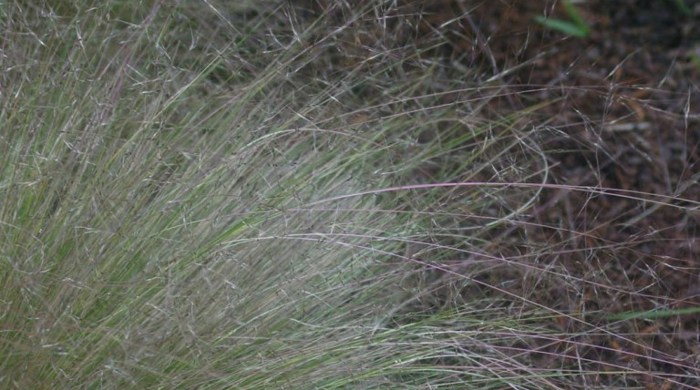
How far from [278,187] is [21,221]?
0.57 meters

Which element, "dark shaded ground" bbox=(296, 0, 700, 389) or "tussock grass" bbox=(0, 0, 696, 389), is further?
"dark shaded ground" bbox=(296, 0, 700, 389)

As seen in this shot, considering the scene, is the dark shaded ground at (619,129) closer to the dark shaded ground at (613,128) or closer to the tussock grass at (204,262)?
the dark shaded ground at (613,128)

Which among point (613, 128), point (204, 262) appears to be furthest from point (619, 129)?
point (204, 262)

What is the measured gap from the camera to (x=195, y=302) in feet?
7.09

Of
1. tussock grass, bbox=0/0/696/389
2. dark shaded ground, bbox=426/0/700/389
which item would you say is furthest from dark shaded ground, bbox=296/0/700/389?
tussock grass, bbox=0/0/696/389

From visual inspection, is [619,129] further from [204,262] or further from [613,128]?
[204,262]

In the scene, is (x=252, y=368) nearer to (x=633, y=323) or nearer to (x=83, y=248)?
(x=83, y=248)

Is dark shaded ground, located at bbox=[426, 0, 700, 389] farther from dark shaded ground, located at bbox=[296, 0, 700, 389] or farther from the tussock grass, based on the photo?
the tussock grass

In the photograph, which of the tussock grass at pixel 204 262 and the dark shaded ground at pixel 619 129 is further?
the dark shaded ground at pixel 619 129

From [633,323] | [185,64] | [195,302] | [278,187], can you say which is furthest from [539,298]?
[185,64]

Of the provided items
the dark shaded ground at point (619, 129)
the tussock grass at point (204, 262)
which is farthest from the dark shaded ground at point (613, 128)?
the tussock grass at point (204, 262)

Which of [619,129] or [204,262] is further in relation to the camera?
[619,129]

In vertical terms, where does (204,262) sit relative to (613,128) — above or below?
below

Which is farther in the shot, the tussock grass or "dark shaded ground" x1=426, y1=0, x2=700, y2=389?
"dark shaded ground" x1=426, y1=0, x2=700, y2=389
